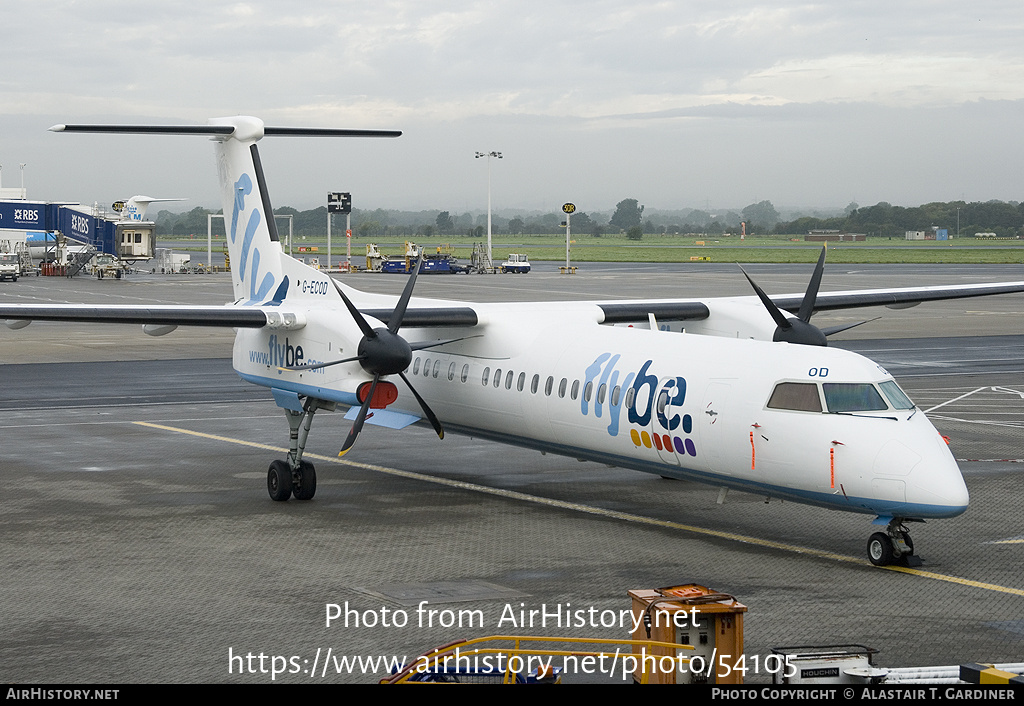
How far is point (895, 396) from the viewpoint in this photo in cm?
1490

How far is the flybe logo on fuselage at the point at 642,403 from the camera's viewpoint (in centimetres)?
1619

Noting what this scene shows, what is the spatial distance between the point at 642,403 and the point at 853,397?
313cm

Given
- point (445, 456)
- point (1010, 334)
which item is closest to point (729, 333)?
point (445, 456)

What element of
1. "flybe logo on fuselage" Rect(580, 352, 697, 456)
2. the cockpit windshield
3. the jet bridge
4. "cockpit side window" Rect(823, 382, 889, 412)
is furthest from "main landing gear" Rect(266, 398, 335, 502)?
the jet bridge

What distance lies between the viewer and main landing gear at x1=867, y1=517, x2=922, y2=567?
579 inches

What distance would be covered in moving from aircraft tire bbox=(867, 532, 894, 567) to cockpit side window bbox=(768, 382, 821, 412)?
1827 mm

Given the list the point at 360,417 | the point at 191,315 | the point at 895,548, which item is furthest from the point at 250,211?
the point at 895,548

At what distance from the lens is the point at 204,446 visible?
24656mm

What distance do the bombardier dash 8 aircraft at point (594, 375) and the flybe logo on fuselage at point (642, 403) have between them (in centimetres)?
2

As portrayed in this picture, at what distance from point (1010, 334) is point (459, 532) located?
37895 mm

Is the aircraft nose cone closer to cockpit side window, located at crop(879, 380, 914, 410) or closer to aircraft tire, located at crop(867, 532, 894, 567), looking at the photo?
cockpit side window, located at crop(879, 380, 914, 410)

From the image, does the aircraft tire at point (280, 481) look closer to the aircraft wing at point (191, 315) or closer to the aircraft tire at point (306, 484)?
the aircraft tire at point (306, 484)

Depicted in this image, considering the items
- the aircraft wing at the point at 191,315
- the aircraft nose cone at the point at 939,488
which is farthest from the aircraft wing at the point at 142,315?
the aircraft nose cone at the point at 939,488
